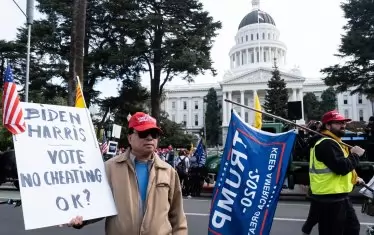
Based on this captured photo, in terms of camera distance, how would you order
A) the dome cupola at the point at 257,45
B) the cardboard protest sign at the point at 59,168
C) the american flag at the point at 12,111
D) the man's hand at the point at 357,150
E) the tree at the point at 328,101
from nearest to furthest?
the cardboard protest sign at the point at 59,168 → the american flag at the point at 12,111 → the man's hand at the point at 357,150 → the tree at the point at 328,101 → the dome cupola at the point at 257,45

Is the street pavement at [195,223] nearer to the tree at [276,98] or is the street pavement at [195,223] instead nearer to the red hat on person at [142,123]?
the red hat on person at [142,123]

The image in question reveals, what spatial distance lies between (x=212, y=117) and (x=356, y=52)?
252 feet

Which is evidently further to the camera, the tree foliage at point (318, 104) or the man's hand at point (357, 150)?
the tree foliage at point (318, 104)

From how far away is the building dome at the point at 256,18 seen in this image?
112438 millimetres

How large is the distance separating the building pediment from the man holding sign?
97981 millimetres

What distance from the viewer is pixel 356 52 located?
1003 inches

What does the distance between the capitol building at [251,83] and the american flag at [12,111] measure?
3481 inches

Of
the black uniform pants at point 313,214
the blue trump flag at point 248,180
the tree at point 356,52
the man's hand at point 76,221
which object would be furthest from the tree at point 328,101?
the man's hand at point 76,221

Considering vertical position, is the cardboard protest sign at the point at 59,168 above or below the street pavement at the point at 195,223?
above

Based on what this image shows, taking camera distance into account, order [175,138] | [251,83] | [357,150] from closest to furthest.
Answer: [357,150]
[175,138]
[251,83]

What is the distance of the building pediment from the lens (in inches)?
3907

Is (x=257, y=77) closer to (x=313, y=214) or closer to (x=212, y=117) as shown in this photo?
(x=212, y=117)

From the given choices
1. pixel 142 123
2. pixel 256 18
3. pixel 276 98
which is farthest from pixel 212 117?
pixel 142 123

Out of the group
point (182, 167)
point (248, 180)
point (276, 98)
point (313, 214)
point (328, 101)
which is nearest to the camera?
point (248, 180)
